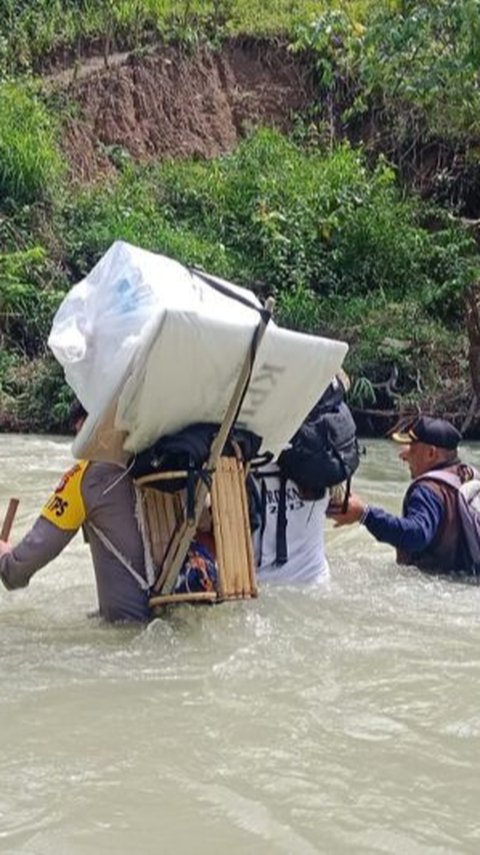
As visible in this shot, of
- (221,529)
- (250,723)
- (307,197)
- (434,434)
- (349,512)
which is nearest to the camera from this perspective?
(250,723)

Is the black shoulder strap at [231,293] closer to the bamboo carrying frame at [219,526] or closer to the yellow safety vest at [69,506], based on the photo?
the bamboo carrying frame at [219,526]

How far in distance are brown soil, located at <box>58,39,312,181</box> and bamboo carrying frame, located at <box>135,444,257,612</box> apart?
47.6ft

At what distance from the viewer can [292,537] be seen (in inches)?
214

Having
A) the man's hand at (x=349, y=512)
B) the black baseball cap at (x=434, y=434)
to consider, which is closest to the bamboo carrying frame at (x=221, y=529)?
the man's hand at (x=349, y=512)

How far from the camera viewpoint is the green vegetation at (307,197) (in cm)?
1381

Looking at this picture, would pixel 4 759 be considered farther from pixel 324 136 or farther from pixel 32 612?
pixel 324 136

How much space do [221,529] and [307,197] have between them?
13330 millimetres

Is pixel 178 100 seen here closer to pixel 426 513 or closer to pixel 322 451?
pixel 426 513

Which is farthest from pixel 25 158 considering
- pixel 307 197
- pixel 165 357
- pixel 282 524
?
pixel 165 357

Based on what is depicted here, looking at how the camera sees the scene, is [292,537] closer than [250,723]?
No

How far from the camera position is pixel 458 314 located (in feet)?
52.3

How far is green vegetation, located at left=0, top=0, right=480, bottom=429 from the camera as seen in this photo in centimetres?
1381

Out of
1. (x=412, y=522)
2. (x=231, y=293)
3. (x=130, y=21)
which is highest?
(x=130, y=21)

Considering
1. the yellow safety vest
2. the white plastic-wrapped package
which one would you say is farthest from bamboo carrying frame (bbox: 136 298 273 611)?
the yellow safety vest
